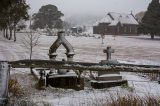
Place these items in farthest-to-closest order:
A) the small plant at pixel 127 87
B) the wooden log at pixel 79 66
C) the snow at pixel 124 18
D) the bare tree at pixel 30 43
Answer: the snow at pixel 124 18 → the bare tree at pixel 30 43 → the small plant at pixel 127 87 → the wooden log at pixel 79 66

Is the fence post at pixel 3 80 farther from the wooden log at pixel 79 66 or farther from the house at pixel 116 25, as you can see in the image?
the house at pixel 116 25

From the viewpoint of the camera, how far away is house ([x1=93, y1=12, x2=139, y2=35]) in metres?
96.3

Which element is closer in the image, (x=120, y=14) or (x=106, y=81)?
(x=106, y=81)

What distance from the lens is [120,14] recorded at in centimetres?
10044

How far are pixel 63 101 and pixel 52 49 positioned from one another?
14.7 ft

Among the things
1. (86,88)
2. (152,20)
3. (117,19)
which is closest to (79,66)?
(86,88)

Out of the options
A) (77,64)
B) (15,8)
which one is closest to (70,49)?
(77,64)

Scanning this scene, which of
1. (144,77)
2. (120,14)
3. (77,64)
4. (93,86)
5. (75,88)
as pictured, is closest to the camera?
(77,64)

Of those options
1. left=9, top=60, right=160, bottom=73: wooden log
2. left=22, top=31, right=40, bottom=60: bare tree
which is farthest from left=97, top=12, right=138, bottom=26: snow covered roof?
left=9, top=60, right=160, bottom=73: wooden log

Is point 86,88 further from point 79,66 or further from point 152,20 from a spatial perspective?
point 152,20

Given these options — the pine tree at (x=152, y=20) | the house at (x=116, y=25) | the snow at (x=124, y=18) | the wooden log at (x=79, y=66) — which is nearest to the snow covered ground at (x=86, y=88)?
the wooden log at (x=79, y=66)

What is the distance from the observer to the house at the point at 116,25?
96312 mm

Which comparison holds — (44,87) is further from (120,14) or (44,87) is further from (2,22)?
(120,14)

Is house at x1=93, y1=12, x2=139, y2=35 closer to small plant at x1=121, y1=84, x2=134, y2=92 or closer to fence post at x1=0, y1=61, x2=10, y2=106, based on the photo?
small plant at x1=121, y1=84, x2=134, y2=92
